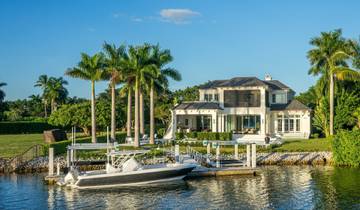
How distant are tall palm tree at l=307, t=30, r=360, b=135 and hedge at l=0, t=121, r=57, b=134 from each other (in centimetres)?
4419

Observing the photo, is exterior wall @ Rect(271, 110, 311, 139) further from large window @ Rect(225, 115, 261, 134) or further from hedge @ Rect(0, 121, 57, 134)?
hedge @ Rect(0, 121, 57, 134)

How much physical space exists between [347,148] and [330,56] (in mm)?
19242

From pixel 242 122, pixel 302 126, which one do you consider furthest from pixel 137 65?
pixel 302 126

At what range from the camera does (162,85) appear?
4800 centimetres

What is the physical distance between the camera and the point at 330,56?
53.8 m

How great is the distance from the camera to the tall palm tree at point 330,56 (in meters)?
52.3

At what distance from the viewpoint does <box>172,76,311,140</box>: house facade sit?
54.9 metres

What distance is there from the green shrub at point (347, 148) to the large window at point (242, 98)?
58.9ft

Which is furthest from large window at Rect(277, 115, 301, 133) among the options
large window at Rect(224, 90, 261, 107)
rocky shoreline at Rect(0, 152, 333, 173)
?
rocky shoreline at Rect(0, 152, 333, 173)

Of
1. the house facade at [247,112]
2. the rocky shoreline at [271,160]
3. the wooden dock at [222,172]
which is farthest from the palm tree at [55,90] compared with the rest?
the wooden dock at [222,172]

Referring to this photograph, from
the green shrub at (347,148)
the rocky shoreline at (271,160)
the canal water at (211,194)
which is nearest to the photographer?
the canal water at (211,194)

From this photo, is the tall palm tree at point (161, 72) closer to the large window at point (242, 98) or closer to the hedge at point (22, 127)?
the large window at point (242, 98)

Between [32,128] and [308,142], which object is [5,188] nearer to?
[308,142]

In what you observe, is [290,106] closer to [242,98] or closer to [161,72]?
[242,98]
